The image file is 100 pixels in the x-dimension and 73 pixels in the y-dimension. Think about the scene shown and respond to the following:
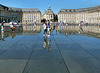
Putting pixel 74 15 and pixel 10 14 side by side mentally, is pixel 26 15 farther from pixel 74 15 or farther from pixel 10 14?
pixel 74 15

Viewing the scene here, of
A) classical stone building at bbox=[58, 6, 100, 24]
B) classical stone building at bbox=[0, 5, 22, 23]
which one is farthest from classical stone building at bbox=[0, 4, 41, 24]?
classical stone building at bbox=[58, 6, 100, 24]

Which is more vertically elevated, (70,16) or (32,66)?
(70,16)

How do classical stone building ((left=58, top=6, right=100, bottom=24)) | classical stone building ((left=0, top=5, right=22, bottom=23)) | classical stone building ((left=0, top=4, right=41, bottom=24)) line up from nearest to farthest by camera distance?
classical stone building ((left=0, top=5, right=22, bottom=23)) < classical stone building ((left=0, top=4, right=41, bottom=24)) < classical stone building ((left=58, top=6, right=100, bottom=24))

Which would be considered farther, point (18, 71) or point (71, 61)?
point (71, 61)

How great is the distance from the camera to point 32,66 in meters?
4.62

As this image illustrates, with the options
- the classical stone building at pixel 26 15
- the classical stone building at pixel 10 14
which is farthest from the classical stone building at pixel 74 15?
the classical stone building at pixel 10 14

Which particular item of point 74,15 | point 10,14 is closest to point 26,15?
point 10,14

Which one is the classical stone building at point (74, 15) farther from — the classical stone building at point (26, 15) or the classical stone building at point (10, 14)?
the classical stone building at point (10, 14)

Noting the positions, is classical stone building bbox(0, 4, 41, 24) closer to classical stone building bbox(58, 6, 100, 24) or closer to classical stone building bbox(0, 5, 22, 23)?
classical stone building bbox(0, 5, 22, 23)

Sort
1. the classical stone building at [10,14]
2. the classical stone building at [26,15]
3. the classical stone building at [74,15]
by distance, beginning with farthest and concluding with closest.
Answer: the classical stone building at [74,15]
the classical stone building at [26,15]
the classical stone building at [10,14]

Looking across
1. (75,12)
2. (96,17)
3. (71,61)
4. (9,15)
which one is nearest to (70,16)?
(75,12)

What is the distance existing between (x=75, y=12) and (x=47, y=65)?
128 meters

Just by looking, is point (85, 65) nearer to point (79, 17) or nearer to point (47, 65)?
point (47, 65)

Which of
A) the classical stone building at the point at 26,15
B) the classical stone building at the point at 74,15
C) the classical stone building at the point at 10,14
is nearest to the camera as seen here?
the classical stone building at the point at 10,14
